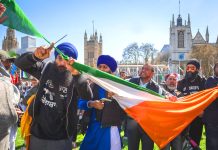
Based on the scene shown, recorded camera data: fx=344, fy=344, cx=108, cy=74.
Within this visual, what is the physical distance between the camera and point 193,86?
6.88 m

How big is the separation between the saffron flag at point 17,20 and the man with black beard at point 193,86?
3826 mm

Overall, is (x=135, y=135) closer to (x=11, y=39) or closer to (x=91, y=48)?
(x=11, y=39)

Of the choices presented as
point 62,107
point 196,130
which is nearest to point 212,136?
point 196,130

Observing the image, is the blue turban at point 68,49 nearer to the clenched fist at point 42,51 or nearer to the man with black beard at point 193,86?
the clenched fist at point 42,51

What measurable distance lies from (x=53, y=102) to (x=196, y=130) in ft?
12.7

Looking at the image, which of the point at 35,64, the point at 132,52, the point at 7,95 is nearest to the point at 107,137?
the point at 35,64

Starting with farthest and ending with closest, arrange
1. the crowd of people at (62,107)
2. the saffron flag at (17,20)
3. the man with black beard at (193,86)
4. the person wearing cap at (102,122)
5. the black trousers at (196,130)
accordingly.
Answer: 1. the black trousers at (196,130)
2. the man with black beard at (193,86)
3. the person wearing cap at (102,122)
4. the saffron flag at (17,20)
5. the crowd of people at (62,107)

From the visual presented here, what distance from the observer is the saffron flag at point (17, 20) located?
371cm

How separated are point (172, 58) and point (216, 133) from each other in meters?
97.5

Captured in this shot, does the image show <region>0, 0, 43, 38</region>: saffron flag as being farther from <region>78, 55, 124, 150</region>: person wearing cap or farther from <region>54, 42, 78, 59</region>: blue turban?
<region>78, 55, 124, 150</region>: person wearing cap

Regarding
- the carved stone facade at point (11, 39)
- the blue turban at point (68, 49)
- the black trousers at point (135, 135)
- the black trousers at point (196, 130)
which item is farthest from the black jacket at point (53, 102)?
the black trousers at point (196, 130)

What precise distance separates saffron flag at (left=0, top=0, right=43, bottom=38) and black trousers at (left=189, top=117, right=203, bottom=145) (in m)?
4.21

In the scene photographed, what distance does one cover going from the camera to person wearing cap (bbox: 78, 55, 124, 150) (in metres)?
4.86

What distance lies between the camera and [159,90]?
20.6 feet
